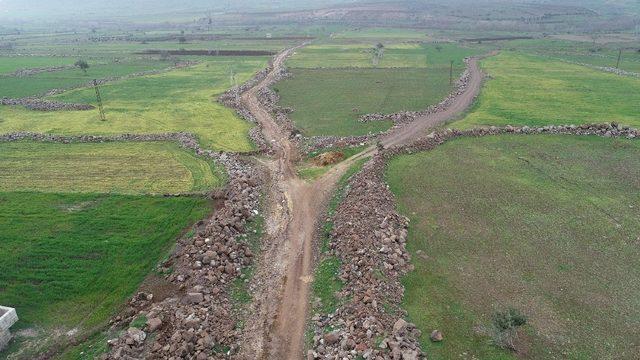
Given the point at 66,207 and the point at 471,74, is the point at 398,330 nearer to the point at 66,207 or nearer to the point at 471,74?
the point at 66,207

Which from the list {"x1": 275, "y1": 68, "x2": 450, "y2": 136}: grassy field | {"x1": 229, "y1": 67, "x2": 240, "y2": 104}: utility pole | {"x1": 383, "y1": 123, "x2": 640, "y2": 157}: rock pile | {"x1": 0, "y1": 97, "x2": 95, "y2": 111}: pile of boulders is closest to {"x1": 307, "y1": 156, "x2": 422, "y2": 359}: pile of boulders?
{"x1": 383, "y1": 123, "x2": 640, "y2": 157}: rock pile

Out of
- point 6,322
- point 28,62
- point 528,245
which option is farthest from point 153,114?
point 28,62

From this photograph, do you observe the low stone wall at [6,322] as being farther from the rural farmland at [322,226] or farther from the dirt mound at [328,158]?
the dirt mound at [328,158]

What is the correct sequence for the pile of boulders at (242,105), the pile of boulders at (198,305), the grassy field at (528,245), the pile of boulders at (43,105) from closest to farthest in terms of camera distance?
the pile of boulders at (198,305) → the grassy field at (528,245) → the pile of boulders at (242,105) → the pile of boulders at (43,105)

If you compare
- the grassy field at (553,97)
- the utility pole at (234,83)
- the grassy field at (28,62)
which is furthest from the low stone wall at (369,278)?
the grassy field at (28,62)

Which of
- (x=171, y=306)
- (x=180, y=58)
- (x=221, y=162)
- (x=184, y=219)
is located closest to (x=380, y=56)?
(x=180, y=58)
